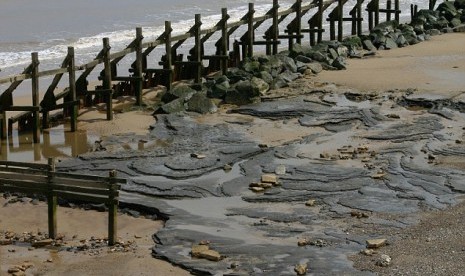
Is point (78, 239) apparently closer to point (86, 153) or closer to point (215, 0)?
point (86, 153)

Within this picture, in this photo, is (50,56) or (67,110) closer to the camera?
(67,110)

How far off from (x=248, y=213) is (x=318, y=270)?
7.70 ft

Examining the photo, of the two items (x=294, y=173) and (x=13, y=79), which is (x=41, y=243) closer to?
(x=294, y=173)

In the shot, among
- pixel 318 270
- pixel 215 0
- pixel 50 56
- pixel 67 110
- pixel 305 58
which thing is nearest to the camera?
pixel 318 270

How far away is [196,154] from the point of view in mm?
16781

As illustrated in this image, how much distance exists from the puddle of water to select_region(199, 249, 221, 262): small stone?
5935mm

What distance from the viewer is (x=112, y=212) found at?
41.6 feet

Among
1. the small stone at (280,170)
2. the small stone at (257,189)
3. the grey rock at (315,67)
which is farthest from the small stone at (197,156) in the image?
the grey rock at (315,67)

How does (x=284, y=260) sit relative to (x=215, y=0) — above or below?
below

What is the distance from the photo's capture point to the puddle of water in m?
17.7

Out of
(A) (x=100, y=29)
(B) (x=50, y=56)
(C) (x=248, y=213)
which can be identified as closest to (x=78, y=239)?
(C) (x=248, y=213)

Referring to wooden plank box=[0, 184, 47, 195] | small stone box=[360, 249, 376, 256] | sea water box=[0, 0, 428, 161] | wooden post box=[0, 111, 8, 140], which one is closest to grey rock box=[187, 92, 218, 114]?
sea water box=[0, 0, 428, 161]

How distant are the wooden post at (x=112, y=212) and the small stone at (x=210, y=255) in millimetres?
1240

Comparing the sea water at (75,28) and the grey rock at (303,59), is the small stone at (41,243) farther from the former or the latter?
the grey rock at (303,59)
